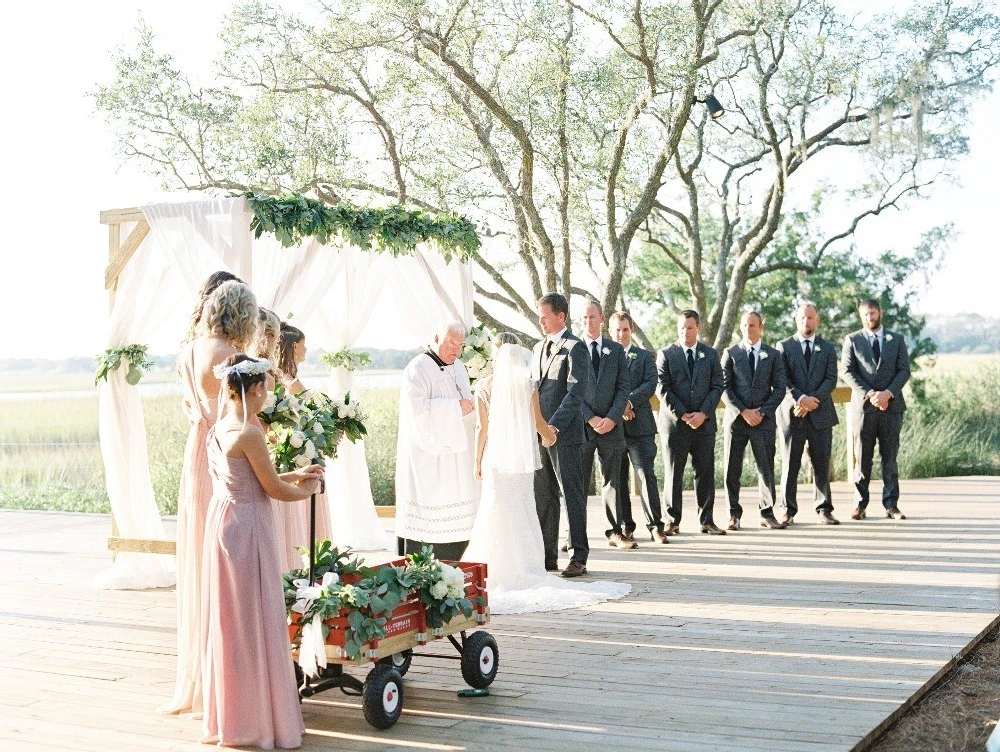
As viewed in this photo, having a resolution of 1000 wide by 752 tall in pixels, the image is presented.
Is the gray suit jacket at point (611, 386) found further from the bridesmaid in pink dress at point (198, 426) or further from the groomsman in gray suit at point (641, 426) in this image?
the bridesmaid in pink dress at point (198, 426)

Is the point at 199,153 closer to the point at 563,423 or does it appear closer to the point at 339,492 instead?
the point at 339,492

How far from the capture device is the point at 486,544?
6723 millimetres

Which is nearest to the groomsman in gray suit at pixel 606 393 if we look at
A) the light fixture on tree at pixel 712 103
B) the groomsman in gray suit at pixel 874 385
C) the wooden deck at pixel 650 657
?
the wooden deck at pixel 650 657

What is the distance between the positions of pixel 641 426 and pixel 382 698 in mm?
4902

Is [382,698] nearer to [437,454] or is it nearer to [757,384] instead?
[437,454]

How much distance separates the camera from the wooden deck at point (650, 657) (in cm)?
414

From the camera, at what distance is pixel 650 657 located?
5188mm

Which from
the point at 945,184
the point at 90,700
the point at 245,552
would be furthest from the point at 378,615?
the point at 945,184

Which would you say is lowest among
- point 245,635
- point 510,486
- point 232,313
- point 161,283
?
point 245,635

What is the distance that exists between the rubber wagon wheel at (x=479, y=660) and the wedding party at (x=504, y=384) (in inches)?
0.7

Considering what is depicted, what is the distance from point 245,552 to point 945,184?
43.1ft

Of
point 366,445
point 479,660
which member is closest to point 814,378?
point 479,660

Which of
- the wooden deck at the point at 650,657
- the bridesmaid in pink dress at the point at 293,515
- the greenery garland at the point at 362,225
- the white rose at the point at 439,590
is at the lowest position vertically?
the wooden deck at the point at 650,657

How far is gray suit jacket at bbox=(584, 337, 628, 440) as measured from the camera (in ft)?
26.3
